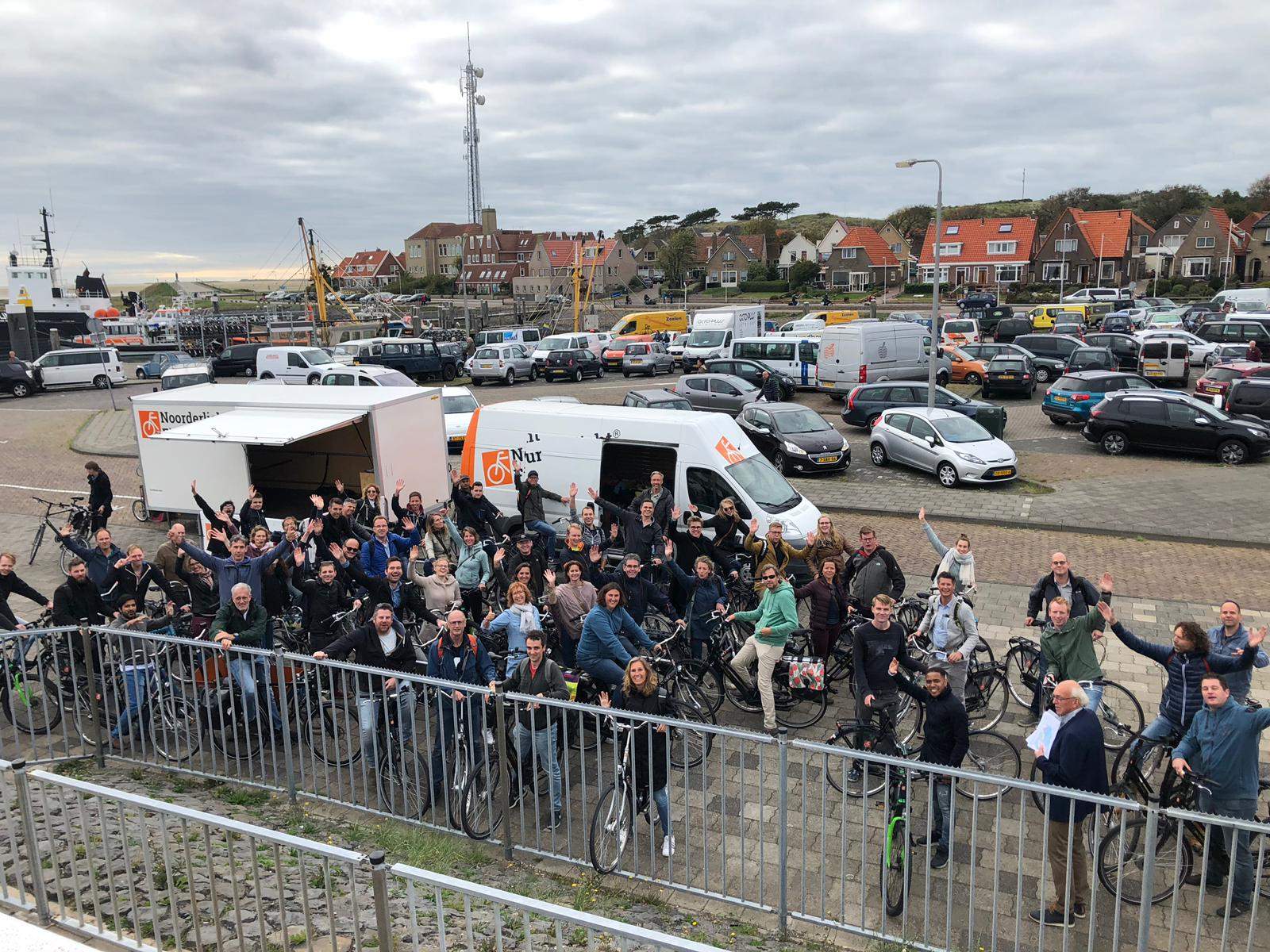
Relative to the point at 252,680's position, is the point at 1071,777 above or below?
below

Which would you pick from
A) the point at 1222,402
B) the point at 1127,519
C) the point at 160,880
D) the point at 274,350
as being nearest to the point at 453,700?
the point at 160,880

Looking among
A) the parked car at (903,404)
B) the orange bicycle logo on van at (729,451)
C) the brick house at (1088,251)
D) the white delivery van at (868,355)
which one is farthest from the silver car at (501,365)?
the brick house at (1088,251)

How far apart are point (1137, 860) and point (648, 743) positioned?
2.85 metres

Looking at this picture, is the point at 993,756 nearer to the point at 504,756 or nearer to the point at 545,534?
the point at 504,756

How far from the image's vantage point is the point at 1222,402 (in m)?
22.1

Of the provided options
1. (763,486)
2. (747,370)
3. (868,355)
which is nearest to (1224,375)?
(868,355)

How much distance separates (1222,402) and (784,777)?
70.7 feet

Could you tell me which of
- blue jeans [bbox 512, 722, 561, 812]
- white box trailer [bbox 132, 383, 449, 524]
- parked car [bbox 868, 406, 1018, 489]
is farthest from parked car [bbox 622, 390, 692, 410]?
blue jeans [bbox 512, 722, 561, 812]

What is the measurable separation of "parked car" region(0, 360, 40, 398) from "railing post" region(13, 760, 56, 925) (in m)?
37.6

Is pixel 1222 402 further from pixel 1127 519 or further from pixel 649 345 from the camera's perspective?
pixel 649 345

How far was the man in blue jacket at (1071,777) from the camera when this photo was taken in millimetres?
5367

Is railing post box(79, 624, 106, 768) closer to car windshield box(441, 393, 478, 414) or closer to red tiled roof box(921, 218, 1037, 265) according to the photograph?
car windshield box(441, 393, 478, 414)

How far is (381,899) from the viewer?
4074 millimetres

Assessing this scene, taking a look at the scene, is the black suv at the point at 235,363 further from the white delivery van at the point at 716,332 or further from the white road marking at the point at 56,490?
the white road marking at the point at 56,490
